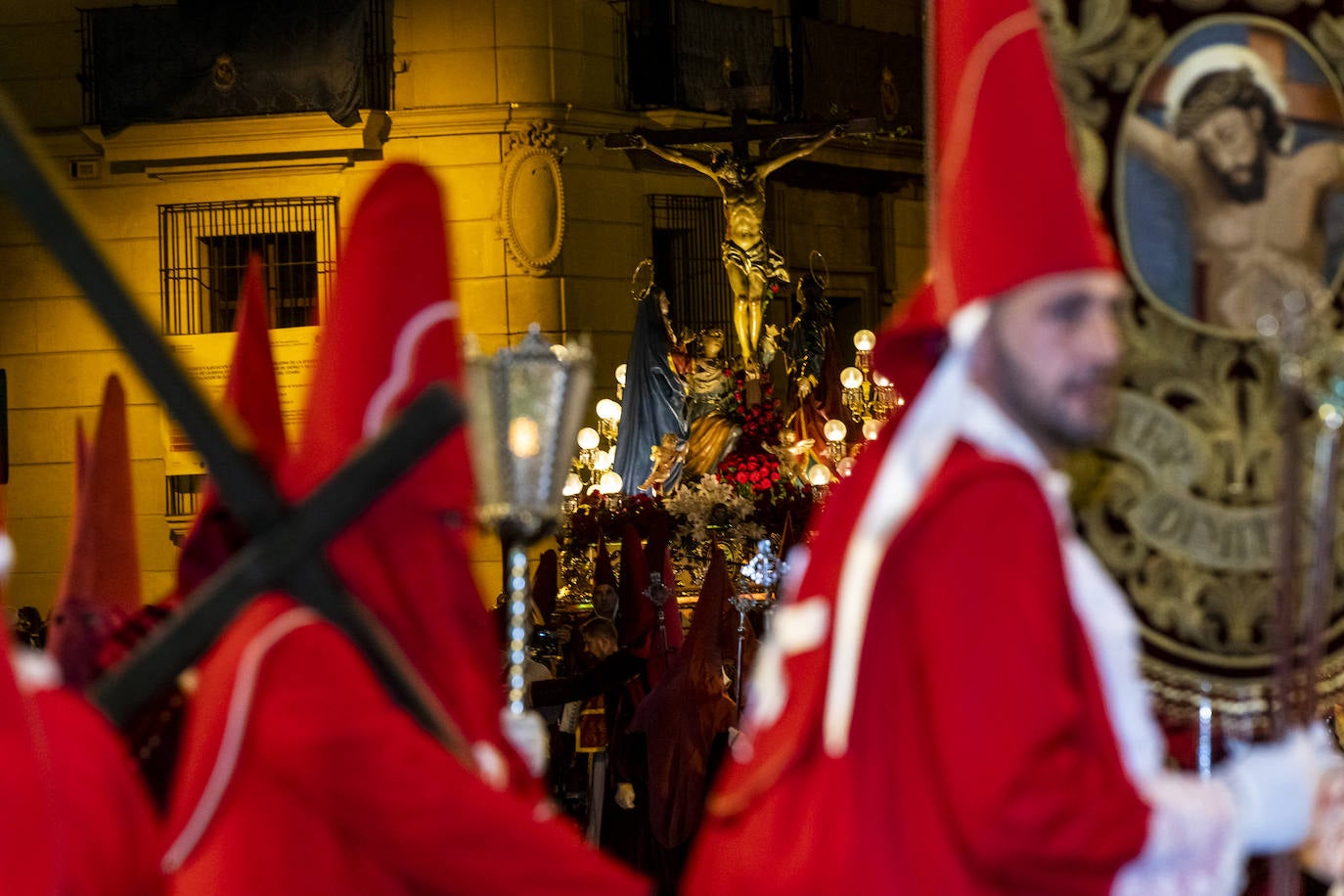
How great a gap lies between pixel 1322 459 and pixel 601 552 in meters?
9.20

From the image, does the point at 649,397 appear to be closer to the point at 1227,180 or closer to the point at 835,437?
the point at 835,437

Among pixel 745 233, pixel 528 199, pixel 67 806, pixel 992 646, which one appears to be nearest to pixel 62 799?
pixel 67 806

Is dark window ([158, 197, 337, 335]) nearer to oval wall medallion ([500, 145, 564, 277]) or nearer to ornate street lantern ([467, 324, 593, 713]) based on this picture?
oval wall medallion ([500, 145, 564, 277])

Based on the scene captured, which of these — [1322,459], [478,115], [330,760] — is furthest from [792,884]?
[478,115]

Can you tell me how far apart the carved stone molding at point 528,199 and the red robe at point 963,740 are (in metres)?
17.6

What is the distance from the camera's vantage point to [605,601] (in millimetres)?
11328

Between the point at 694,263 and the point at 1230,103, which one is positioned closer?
the point at 1230,103

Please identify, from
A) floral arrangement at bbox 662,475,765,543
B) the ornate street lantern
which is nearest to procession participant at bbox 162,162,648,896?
the ornate street lantern

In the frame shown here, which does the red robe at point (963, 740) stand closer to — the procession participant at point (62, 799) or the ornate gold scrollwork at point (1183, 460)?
the ornate gold scrollwork at point (1183, 460)

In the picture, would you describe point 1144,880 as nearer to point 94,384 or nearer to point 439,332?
point 439,332

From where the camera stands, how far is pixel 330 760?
3373mm

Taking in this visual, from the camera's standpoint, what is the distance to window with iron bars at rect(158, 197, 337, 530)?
68.2ft

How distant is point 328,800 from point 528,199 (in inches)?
681

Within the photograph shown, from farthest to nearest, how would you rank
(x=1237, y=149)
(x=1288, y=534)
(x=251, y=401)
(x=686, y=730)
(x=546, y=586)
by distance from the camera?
(x=546, y=586), (x=686, y=730), (x=251, y=401), (x=1237, y=149), (x=1288, y=534)
